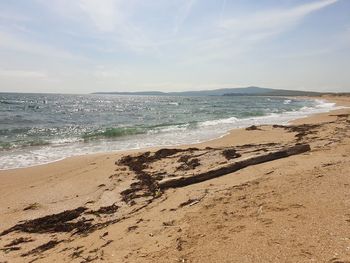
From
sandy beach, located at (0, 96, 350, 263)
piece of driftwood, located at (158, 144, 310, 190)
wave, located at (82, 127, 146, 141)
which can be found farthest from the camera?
wave, located at (82, 127, 146, 141)

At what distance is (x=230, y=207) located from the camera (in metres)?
5.42

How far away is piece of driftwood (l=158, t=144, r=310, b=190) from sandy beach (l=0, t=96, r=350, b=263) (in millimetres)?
24

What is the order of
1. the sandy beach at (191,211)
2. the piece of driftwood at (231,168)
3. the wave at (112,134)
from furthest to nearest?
the wave at (112,134), the piece of driftwood at (231,168), the sandy beach at (191,211)

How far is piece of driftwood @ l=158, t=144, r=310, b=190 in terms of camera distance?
7.29 meters

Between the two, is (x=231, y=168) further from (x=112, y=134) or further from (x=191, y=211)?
(x=112, y=134)

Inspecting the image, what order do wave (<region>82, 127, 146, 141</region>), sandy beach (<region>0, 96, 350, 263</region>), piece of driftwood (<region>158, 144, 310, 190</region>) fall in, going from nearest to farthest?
sandy beach (<region>0, 96, 350, 263</region>)
piece of driftwood (<region>158, 144, 310, 190</region>)
wave (<region>82, 127, 146, 141</region>)

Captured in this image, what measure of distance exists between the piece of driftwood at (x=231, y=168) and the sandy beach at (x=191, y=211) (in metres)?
0.02

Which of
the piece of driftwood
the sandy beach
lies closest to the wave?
the sandy beach

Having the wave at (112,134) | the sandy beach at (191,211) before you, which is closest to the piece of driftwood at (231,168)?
the sandy beach at (191,211)

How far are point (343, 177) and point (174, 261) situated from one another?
12.6 feet

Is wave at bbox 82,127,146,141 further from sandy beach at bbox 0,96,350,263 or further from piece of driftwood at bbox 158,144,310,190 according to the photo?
piece of driftwood at bbox 158,144,310,190

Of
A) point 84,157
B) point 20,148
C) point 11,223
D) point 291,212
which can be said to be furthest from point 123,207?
point 20,148

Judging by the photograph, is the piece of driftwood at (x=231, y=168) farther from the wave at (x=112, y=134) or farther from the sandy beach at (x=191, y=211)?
the wave at (x=112, y=134)

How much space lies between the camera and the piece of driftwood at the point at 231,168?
23.9ft
